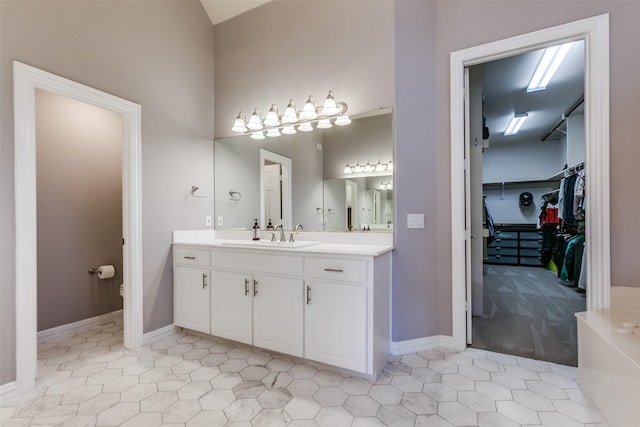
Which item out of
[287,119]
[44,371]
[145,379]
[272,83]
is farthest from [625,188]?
[44,371]

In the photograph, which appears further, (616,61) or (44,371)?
(44,371)

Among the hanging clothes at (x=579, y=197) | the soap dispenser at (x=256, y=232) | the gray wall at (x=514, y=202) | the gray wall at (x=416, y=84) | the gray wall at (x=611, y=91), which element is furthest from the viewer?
the gray wall at (x=514, y=202)

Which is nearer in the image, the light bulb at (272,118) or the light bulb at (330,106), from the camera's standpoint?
the light bulb at (330,106)

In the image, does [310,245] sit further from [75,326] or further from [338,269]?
[75,326]

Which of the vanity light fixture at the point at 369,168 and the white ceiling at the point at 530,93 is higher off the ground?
the white ceiling at the point at 530,93

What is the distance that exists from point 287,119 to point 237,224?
1213 mm

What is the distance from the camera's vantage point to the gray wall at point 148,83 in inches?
69.2

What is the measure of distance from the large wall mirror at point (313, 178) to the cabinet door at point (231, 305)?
72 centimetres

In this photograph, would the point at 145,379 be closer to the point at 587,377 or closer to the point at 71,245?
the point at 71,245

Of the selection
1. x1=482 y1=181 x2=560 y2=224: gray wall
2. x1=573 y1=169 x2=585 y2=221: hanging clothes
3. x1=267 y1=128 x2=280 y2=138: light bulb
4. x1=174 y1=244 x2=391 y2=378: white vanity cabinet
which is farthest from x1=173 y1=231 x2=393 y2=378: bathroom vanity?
x1=482 y1=181 x2=560 y2=224: gray wall

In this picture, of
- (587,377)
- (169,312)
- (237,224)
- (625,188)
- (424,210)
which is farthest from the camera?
(237,224)

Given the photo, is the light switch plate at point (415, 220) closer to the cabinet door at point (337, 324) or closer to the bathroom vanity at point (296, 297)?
the bathroom vanity at point (296, 297)

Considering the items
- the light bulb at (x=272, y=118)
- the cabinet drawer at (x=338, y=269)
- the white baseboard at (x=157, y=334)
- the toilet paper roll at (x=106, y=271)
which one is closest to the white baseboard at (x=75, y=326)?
the toilet paper roll at (x=106, y=271)

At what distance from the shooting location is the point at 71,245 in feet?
9.34
